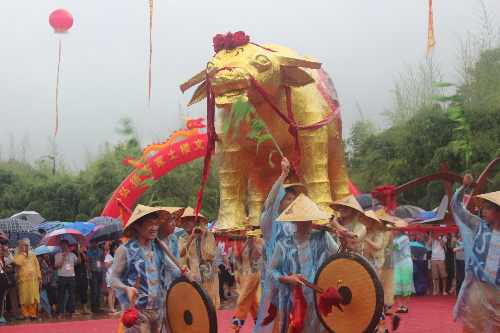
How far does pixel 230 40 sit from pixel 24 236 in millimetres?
7844

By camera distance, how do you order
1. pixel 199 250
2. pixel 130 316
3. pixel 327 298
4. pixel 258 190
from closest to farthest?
pixel 130 316 < pixel 327 298 < pixel 258 190 < pixel 199 250

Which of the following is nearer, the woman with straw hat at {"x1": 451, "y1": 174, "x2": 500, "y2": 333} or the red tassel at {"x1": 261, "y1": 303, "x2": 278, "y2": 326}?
the woman with straw hat at {"x1": 451, "y1": 174, "x2": 500, "y2": 333}

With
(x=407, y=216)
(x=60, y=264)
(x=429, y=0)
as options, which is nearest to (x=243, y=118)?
(x=429, y=0)

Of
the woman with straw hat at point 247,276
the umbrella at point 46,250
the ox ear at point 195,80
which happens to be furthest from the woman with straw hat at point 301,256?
the umbrella at point 46,250

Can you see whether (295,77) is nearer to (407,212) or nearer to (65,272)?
(65,272)

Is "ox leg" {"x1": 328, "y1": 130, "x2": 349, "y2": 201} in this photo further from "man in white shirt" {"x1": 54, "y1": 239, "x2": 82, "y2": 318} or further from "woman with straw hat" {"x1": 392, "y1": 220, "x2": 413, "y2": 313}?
"man in white shirt" {"x1": 54, "y1": 239, "x2": 82, "y2": 318}

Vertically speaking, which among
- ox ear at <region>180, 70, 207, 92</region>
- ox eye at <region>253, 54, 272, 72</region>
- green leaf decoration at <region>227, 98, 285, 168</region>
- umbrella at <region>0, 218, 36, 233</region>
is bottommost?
umbrella at <region>0, 218, 36, 233</region>

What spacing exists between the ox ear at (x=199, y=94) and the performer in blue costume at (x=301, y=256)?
2.18m

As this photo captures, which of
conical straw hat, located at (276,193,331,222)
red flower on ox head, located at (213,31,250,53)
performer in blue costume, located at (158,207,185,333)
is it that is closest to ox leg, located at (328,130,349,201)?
red flower on ox head, located at (213,31,250,53)

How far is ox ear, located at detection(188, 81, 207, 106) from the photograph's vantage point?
21.8 feet

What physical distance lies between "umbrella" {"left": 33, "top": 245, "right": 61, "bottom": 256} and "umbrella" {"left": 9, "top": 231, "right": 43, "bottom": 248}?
0.65 m

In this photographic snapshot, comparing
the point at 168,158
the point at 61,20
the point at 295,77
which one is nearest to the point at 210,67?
the point at 295,77

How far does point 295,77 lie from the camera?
633 cm

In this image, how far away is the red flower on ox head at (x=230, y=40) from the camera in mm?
6152
